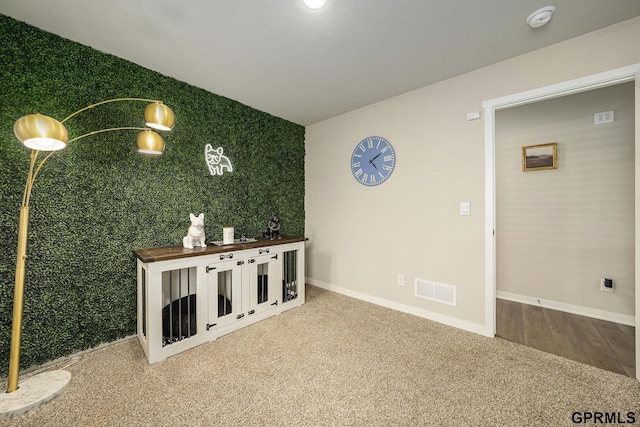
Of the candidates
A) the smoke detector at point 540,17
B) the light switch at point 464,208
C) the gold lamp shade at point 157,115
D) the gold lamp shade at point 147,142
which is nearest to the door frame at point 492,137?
the light switch at point 464,208

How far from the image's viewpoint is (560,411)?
1409 millimetres

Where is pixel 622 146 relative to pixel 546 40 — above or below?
below

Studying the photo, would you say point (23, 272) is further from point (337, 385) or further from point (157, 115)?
point (337, 385)

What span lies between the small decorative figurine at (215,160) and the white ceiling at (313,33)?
Result: 70cm

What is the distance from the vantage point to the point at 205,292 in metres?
2.16

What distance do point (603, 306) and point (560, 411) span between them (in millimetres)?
2044

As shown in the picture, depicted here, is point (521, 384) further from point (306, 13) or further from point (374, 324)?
point (306, 13)

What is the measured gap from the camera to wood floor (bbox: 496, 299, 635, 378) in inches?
75.4

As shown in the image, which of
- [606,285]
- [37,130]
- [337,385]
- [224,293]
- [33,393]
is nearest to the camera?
[37,130]

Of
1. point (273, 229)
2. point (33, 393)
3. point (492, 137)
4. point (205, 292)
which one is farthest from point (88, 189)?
point (492, 137)

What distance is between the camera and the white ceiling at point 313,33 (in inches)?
63.4

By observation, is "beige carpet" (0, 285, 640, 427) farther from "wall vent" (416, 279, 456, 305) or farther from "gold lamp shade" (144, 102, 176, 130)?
"gold lamp shade" (144, 102, 176, 130)

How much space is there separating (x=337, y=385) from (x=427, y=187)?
6.79 ft

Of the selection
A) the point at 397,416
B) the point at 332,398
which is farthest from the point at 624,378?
the point at 332,398
